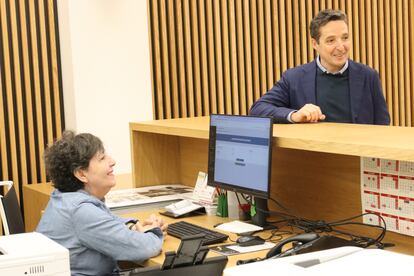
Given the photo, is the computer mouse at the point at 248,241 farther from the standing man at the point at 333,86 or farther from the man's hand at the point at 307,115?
the standing man at the point at 333,86

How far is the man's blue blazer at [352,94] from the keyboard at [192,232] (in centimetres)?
75

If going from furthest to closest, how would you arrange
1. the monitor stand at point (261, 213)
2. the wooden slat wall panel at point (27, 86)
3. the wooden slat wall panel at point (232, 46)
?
1. the wooden slat wall panel at point (232, 46)
2. the wooden slat wall panel at point (27, 86)
3. the monitor stand at point (261, 213)

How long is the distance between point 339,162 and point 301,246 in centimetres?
67

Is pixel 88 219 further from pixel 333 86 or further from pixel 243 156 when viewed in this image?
pixel 333 86

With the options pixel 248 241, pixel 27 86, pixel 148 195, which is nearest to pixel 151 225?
pixel 248 241

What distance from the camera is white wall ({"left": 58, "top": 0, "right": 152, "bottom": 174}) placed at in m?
5.18

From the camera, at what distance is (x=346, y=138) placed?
8.39ft

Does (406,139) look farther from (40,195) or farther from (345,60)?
(40,195)

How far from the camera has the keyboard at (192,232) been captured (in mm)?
2863

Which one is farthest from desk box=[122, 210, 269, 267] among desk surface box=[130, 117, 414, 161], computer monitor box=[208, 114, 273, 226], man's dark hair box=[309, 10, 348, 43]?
man's dark hair box=[309, 10, 348, 43]

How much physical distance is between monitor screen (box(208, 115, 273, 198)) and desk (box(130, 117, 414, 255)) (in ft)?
0.28

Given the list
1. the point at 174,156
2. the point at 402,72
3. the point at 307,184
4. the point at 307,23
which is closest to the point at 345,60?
the point at 307,184

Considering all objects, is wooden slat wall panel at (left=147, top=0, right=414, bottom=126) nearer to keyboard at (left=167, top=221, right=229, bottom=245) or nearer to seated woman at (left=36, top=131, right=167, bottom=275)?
keyboard at (left=167, top=221, right=229, bottom=245)

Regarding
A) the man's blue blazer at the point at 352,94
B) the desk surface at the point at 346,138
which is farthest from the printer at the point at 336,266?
the man's blue blazer at the point at 352,94
